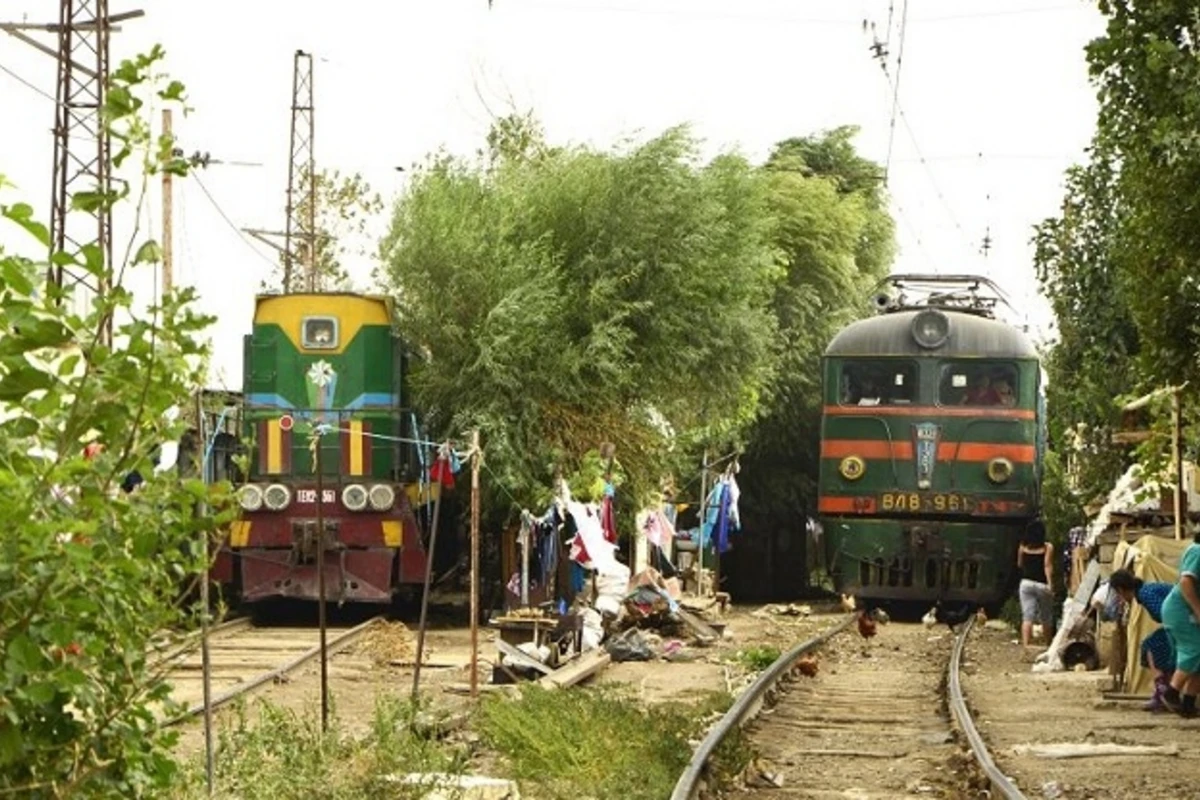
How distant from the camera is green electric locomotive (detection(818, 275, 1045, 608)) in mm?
26562

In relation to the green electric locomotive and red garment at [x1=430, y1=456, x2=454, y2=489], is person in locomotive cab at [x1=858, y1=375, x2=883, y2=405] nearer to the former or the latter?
the green electric locomotive

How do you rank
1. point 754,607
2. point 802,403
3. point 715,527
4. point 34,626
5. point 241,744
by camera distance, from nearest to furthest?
point 34,626 → point 241,744 → point 715,527 → point 754,607 → point 802,403

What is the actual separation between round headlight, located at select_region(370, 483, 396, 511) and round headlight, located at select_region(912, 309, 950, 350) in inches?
274

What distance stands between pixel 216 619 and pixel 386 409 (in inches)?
718

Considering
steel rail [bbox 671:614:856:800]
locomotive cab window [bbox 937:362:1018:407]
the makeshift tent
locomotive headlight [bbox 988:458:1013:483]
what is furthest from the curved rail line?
locomotive cab window [bbox 937:362:1018:407]

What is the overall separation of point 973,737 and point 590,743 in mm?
2711

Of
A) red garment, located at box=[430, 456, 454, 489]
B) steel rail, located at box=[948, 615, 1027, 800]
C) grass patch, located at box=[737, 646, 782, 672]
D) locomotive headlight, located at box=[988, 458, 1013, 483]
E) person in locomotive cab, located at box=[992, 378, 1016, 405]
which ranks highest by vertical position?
person in locomotive cab, located at box=[992, 378, 1016, 405]

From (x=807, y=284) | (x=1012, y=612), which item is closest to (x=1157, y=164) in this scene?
(x=1012, y=612)

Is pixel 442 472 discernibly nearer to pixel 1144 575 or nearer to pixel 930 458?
pixel 1144 575

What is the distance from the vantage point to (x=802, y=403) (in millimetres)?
37438

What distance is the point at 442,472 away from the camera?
20578 mm

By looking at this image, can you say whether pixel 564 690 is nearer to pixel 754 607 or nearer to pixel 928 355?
pixel 928 355

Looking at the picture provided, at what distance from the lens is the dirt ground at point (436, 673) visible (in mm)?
16141

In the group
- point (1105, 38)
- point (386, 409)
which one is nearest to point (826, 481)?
point (386, 409)
